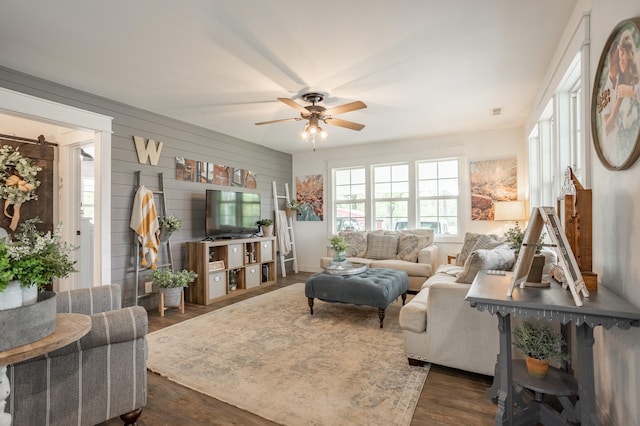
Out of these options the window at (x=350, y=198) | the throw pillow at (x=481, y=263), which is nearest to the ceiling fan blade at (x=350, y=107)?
the throw pillow at (x=481, y=263)

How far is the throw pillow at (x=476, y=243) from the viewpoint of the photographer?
3.96 metres

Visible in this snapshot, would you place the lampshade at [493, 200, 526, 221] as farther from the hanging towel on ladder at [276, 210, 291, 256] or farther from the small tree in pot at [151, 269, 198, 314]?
the small tree in pot at [151, 269, 198, 314]

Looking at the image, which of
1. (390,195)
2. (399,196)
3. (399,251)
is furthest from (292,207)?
(399,251)

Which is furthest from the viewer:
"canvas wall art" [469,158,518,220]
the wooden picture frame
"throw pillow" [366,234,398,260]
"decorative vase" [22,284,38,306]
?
"throw pillow" [366,234,398,260]

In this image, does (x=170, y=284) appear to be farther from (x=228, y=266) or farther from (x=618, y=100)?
(x=618, y=100)

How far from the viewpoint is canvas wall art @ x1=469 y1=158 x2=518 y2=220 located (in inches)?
199

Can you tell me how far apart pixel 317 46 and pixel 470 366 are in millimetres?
2744

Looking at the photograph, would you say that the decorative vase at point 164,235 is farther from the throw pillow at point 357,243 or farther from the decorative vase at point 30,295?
the decorative vase at point 30,295

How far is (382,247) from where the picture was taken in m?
5.41

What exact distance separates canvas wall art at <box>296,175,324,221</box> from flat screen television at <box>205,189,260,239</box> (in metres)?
1.41

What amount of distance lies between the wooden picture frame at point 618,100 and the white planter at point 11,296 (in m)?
2.57

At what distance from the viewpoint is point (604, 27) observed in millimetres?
1741

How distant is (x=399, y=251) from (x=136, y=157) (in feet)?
13.5

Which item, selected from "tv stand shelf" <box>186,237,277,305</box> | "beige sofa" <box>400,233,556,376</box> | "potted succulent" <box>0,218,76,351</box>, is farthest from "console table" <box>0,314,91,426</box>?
"tv stand shelf" <box>186,237,277,305</box>
